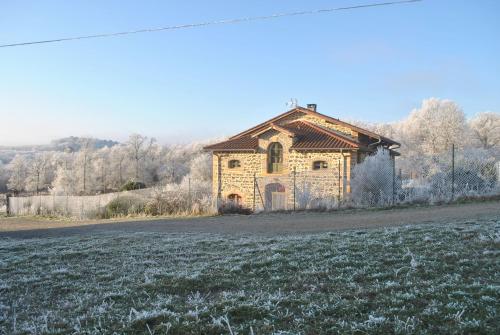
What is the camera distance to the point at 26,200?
2881 cm

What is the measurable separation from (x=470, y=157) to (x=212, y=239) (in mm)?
14487

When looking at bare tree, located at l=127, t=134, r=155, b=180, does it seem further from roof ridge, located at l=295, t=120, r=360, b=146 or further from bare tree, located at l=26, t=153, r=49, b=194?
roof ridge, located at l=295, t=120, r=360, b=146

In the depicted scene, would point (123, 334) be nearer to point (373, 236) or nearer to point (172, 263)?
point (172, 263)

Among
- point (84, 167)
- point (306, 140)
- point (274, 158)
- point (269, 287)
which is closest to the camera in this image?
point (269, 287)

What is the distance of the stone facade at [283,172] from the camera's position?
77.7ft

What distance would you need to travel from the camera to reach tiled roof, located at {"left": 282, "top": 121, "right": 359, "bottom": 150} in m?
23.8

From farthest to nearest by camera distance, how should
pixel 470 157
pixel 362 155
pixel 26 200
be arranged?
pixel 26 200, pixel 362 155, pixel 470 157

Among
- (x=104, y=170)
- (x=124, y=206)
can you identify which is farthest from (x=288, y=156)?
(x=104, y=170)

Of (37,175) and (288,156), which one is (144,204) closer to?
(288,156)

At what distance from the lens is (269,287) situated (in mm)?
5328

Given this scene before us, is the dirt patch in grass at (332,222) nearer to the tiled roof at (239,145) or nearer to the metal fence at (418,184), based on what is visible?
the metal fence at (418,184)

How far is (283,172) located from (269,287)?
68.0ft

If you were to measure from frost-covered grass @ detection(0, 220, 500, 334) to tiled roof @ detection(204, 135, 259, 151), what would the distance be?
17683 millimetres

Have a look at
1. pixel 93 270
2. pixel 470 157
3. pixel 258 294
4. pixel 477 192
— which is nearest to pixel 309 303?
pixel 258 294
